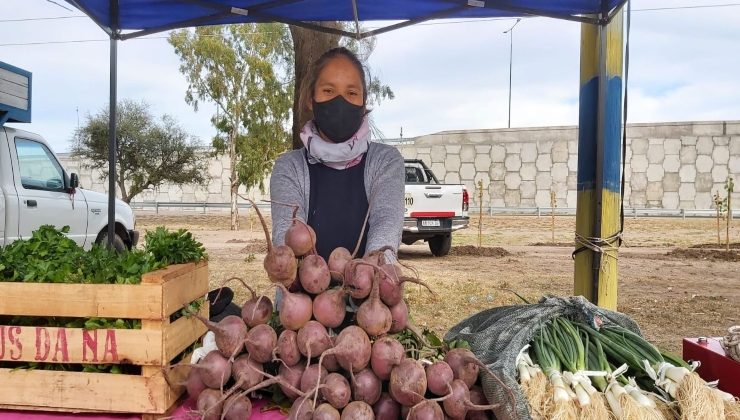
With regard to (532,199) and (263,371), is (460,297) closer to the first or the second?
(263,371)

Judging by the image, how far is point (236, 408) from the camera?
1402 mm

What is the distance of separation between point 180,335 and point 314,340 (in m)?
0.58

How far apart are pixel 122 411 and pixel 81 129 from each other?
25.6 m

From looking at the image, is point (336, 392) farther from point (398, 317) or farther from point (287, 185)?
point (287, 185)

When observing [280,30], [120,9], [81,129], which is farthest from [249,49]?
[120,9]

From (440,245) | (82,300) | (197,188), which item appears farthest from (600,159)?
(197,188)

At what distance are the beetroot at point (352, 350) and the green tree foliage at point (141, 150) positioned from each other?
23.7 metres

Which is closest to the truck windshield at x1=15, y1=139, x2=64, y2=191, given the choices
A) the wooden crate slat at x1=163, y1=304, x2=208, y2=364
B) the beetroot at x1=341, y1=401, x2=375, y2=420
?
the wooden crate slat at x1=163, y1=304, x2=208, y2=364

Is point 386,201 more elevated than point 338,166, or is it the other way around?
point 338,166

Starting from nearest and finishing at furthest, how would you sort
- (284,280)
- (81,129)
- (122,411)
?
(284,280) < (122,411) < (81,129)

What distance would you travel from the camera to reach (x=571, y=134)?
2777 centimetres

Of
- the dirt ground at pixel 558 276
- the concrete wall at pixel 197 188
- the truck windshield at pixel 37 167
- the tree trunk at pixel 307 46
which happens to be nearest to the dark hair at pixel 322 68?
the tree trunk at pixel 307 46

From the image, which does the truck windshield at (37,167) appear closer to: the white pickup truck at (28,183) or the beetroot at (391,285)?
the white pickup truck at (28,183)

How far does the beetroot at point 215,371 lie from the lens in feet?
4.70
